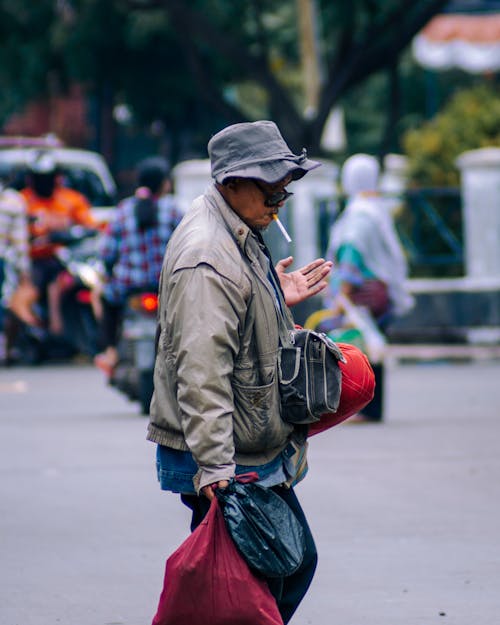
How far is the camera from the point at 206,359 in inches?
175

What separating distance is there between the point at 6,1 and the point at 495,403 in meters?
16.1

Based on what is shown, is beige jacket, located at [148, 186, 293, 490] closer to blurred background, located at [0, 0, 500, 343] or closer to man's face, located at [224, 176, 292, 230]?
man's face, located at [224, 176, 292, 230]

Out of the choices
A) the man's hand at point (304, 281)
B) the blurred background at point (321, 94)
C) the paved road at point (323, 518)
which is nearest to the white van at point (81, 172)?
the blurred background at point (321, 94)

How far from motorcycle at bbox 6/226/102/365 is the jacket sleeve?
465 inches

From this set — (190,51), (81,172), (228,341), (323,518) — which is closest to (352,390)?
(228,341)

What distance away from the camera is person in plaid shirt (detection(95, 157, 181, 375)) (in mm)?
11508

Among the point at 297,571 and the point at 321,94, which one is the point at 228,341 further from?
the point at 321,94

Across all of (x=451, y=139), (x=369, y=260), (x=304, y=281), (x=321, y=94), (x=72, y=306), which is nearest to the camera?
(x=304, y=281)

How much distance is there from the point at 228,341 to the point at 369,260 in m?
7.21

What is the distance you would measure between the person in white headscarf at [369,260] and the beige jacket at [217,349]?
683 centimetres

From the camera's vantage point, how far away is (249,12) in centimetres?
2838

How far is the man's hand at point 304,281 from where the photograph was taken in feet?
16.9

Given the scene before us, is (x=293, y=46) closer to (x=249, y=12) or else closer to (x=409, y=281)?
(x=249, y=12)

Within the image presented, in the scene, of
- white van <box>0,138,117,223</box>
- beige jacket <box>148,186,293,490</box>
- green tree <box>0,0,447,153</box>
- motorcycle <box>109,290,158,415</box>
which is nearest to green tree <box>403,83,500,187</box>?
green tree <box>0,0,447,153</box>
